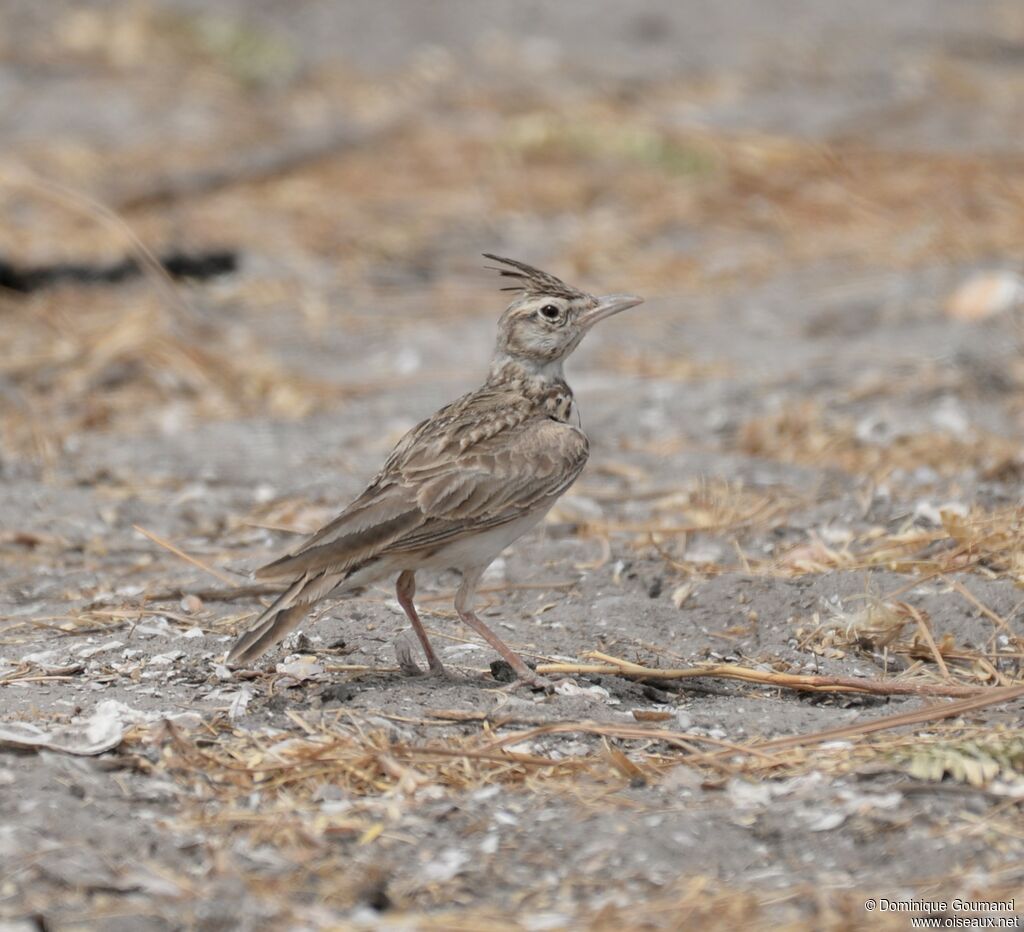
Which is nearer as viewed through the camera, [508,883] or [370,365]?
[508,883]

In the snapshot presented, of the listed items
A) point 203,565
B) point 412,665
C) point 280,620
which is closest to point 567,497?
point 203,565

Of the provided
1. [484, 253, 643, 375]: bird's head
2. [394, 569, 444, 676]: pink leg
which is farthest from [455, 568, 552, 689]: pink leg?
[484, 253, 643, 375]: bird's head

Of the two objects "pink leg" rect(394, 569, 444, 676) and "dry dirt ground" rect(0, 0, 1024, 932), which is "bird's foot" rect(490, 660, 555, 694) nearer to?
"dry dirt ground" rect(0, 0, 1024, 932)

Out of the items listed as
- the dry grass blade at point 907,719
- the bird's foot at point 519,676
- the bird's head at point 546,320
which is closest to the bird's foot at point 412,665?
the bird's foot at point 519,676

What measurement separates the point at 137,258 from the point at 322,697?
6098mm

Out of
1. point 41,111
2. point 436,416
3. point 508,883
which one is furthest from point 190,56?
point 508,883

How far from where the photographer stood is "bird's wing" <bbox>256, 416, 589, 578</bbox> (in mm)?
4664

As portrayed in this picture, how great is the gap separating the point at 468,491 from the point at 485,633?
16.4 inches

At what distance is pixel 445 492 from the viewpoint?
489 cm

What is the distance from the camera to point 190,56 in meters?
14.6

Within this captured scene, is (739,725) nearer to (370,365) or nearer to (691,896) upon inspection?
(691,896)

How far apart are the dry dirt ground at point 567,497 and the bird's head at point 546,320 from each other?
0.81 m

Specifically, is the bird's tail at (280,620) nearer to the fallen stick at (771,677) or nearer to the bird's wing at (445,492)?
the bird's wing at (445,492)

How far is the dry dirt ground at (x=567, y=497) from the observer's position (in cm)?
376
